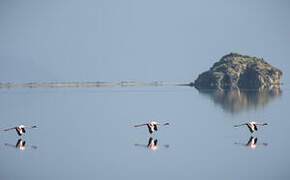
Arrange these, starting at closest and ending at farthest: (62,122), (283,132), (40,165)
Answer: (40,165) → (283,132) → (62,122)

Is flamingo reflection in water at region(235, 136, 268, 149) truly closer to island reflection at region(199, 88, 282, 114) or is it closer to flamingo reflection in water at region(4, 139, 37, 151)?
flamingo reflection in water at region(4, 139, 37, 151)

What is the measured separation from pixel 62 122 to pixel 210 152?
3397cm

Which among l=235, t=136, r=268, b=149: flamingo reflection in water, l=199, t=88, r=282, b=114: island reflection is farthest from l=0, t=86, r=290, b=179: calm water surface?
l=199, t=88, r=282, b=114: island reflection

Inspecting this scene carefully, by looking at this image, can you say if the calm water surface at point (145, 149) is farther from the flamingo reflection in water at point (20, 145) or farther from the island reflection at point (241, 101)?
the island reflection at point (241, 101)

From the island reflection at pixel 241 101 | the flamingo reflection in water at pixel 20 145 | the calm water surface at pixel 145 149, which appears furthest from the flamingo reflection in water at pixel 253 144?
the island reflection at pixel 241 101

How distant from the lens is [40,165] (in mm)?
53812

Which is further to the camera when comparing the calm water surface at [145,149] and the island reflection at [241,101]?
the island reflection at [241,101]

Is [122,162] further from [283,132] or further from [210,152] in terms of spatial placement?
[283,132]

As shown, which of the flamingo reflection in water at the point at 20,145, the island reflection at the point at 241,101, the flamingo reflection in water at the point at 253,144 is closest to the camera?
the flamingo reflection in water at the point at 253,144

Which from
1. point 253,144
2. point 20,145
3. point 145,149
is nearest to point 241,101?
point 253,144

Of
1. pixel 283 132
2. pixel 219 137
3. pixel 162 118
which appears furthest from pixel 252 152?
pixel 162 118

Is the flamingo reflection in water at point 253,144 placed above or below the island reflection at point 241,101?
below

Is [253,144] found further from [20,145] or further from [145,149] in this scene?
[20,145]

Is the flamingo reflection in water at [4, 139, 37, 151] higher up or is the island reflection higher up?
the island reflection
